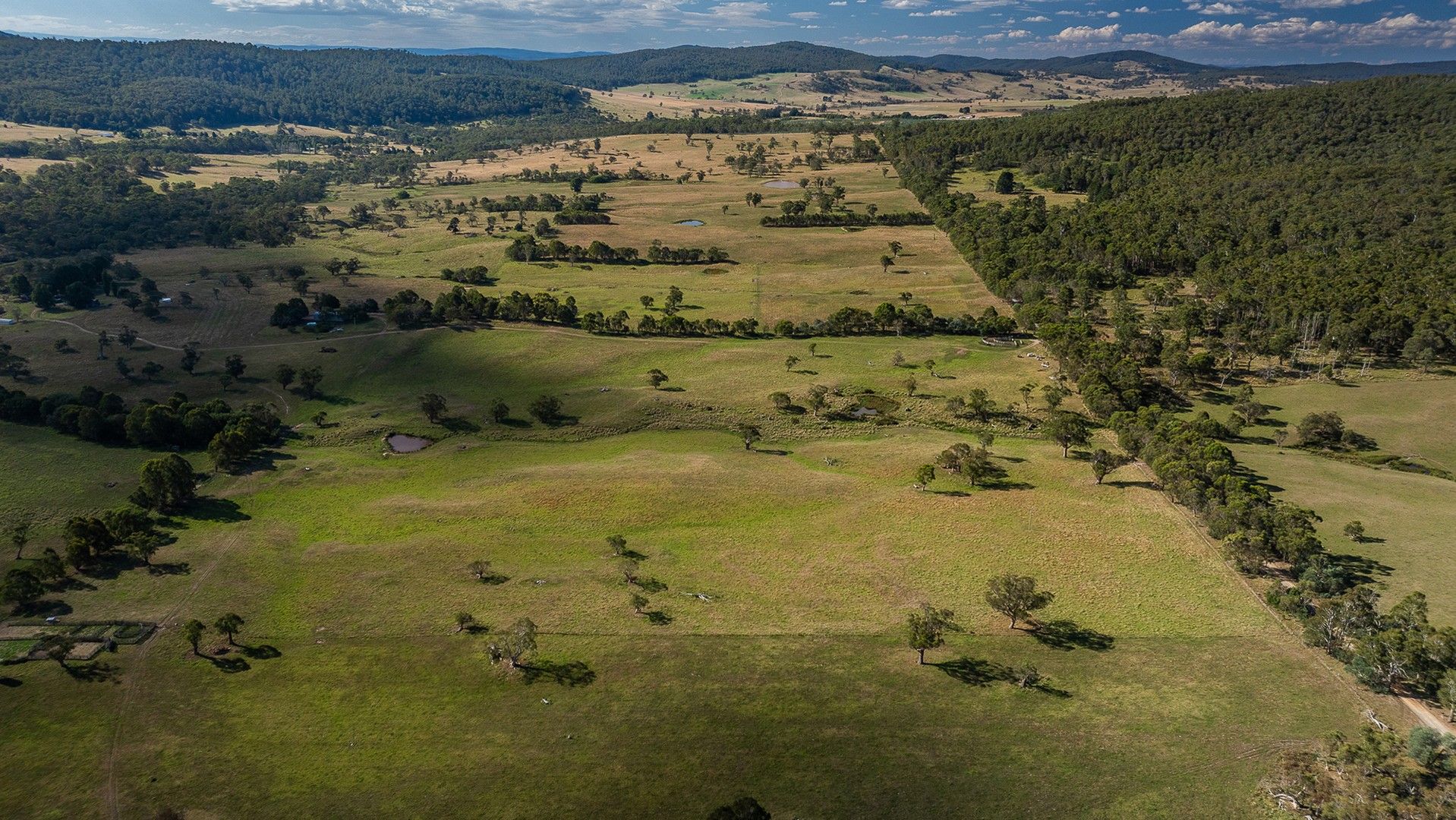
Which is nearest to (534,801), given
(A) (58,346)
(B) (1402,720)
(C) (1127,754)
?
(C) (1127,754)

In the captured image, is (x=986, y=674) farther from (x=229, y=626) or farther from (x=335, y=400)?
(x=335, y=400)

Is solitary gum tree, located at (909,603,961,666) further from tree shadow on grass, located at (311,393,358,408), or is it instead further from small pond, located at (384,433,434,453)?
tree shadow on grass, located at (311,393,358,408)

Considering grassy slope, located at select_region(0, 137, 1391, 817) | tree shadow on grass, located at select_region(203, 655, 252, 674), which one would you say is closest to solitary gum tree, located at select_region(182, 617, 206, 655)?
tree shadow on grass, located at select_region(203, 655, 252, 674)

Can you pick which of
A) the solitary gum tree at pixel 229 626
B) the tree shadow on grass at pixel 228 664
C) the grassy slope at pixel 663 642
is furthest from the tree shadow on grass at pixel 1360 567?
the solitary gum tree at pixel 229 626

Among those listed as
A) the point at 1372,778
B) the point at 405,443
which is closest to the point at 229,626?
the point at 405,443

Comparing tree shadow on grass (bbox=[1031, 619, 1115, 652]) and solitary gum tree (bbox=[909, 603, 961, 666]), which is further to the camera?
tree shadow on grass (bbox=[1031, 619, 1115, 652])

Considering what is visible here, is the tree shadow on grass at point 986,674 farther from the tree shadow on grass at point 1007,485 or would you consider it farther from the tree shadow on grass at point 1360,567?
the tree shadow on grass at point 1360,567
